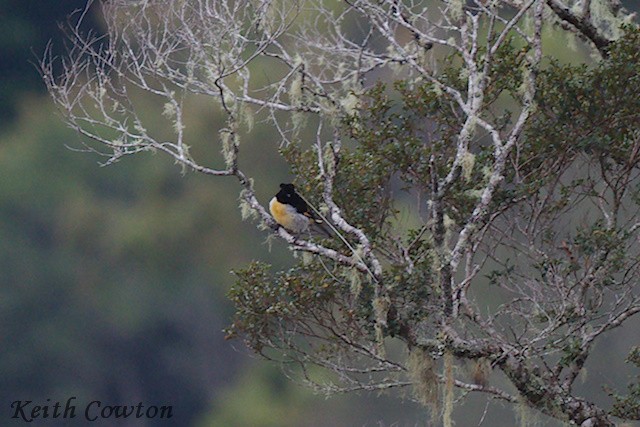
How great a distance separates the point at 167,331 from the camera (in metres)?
→ 14.0

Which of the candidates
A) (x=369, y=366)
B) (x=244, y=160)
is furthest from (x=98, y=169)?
(x=369, y=366)

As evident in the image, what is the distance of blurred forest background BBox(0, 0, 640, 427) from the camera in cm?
1373

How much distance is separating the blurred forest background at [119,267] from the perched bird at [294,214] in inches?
278

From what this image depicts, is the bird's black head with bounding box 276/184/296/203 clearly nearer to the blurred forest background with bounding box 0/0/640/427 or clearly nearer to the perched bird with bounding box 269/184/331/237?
the perched bird with bounding box 269/184/331/237

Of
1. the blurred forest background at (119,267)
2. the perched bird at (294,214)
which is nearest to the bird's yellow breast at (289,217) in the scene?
the perched bird at (294,214)

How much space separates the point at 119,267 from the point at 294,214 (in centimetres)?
943

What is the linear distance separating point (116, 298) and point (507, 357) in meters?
10.0

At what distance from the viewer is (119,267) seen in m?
14.9

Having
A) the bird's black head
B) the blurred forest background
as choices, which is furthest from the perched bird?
the blurred forest background

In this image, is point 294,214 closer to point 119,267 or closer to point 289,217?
point 289,217

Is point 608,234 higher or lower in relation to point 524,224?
lower

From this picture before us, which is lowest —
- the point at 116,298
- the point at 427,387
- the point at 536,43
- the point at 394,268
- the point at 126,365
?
the point at 427,387

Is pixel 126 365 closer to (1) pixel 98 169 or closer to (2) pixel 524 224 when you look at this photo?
(1) pixel 98 169

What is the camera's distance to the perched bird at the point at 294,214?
5703 millimetres
